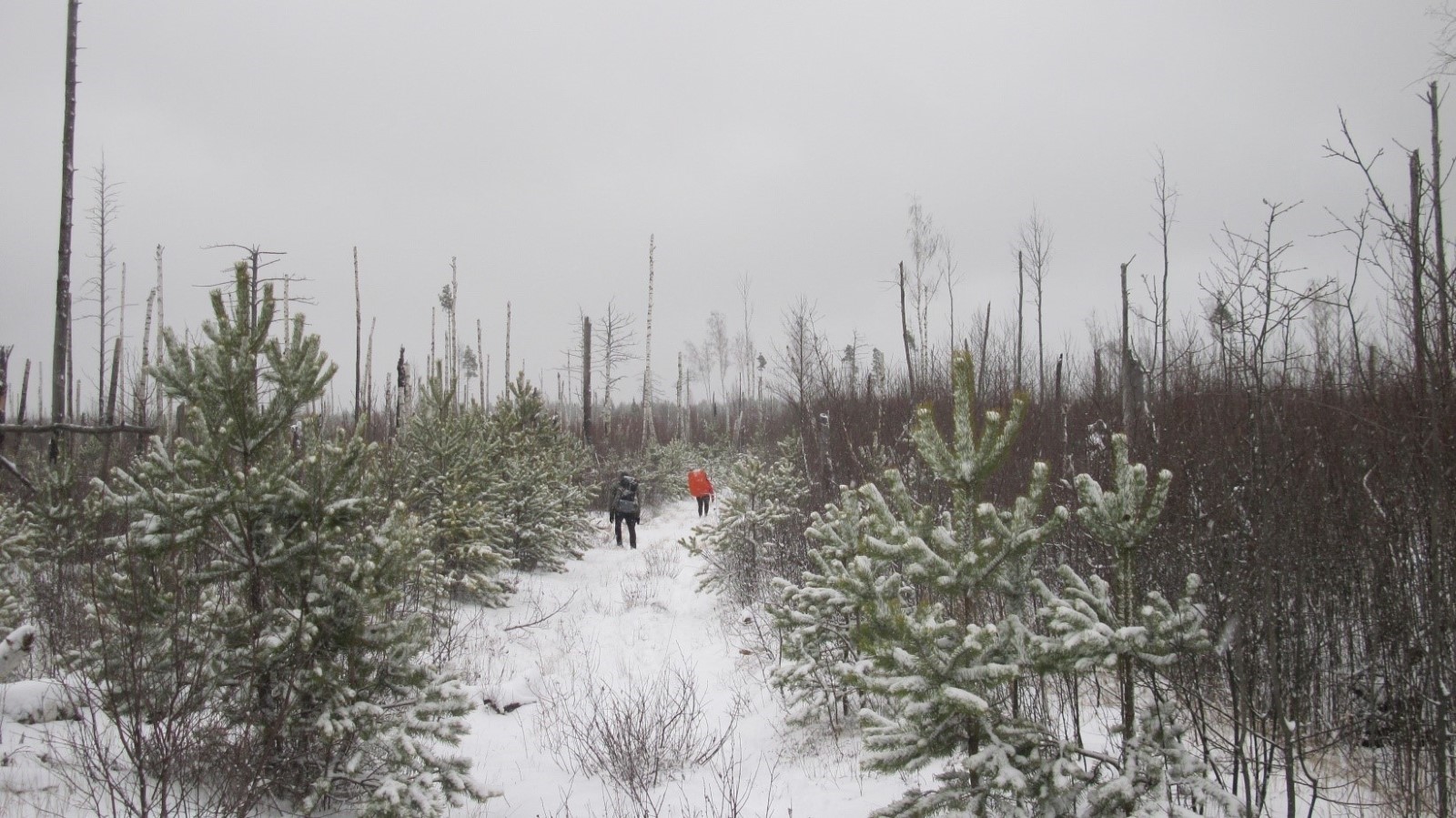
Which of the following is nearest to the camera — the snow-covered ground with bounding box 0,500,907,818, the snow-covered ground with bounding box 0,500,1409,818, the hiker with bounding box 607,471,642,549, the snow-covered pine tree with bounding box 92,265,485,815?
the snow-covered pine tree with bounding box 92,265,485,815

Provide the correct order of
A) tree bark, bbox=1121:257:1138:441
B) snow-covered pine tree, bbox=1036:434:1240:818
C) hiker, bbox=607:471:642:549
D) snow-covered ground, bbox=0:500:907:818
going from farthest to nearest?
hiker, bbox=607:471:642:549, tree bark, bbox=1121:257:1138:441, snow-covered ground, bbox=0:500:907:818, snow-covered pine tree, bbox=1036:434:1240:818

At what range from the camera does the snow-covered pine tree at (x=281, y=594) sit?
3.84 meters

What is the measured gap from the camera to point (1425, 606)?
11.0 feet

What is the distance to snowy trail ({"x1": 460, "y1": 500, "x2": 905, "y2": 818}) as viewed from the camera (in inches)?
186

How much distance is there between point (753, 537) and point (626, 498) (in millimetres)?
5547

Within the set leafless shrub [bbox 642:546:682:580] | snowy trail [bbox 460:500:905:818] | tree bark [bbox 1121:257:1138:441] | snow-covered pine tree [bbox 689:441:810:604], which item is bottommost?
snowy trail [bbox 460:500:905:818]

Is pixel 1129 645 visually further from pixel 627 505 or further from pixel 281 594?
pixel 627 505

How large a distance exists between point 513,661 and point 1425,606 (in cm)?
730

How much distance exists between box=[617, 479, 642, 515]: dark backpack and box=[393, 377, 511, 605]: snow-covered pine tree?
4112 millimetres

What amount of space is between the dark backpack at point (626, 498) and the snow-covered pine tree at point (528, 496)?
0.95m

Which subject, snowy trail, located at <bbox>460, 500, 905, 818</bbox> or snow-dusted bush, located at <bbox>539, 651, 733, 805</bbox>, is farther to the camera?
snow-dusted bush, located at <bbox>539, 651, 733, 805</bbox>

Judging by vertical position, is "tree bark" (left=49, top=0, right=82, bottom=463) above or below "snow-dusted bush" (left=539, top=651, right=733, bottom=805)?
above

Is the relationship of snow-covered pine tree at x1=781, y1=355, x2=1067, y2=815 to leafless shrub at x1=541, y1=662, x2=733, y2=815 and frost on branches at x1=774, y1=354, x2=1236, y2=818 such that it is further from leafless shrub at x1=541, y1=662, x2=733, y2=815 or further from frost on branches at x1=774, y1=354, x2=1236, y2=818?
leafless shrub at x1=541, y1=662, x2=733, y2=815

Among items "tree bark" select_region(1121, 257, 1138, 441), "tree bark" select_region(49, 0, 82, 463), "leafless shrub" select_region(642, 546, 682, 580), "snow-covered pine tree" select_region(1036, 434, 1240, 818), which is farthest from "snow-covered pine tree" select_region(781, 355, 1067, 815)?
"tree bark" select_region(49, 0, 82, 463)
